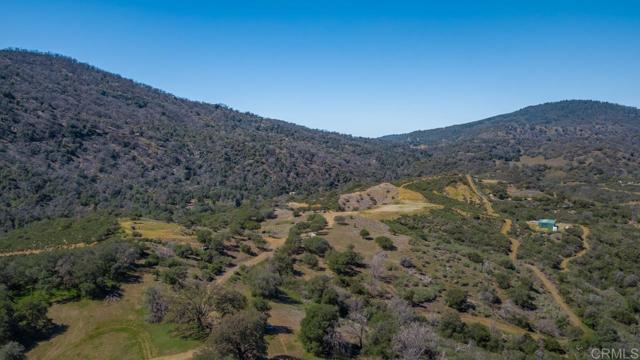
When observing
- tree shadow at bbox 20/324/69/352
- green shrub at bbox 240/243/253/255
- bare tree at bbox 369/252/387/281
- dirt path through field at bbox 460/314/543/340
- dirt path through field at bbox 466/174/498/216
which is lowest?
dirt path through field at bbox 460/314/543/340

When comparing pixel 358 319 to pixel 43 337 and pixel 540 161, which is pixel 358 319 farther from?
pixel 540 161

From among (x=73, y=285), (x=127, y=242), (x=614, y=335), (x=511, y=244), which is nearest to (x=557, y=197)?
(x=511, y=244)

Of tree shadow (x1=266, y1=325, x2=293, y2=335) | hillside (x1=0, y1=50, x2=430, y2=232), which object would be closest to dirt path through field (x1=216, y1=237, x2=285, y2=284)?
tree shadow (x1=266, y1=325, x2=293, y2=335)

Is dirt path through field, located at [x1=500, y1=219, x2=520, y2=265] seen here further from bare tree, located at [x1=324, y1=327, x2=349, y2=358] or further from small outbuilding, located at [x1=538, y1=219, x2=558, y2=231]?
bare tree, located at [x1=324, y1=327, x2=349, y2=358]

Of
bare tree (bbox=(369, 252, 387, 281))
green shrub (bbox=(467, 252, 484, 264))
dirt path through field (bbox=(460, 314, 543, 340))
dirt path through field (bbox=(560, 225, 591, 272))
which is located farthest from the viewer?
dirt path through field (bbox=(560, 225, 591, 272))

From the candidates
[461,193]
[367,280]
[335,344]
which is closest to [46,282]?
[335,344]
